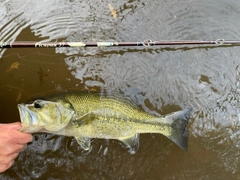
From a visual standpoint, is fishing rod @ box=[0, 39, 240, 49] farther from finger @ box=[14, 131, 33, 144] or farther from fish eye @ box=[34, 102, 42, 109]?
finger @ box=[14, 131, 33, 144]

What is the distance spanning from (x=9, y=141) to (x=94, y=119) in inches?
32.7

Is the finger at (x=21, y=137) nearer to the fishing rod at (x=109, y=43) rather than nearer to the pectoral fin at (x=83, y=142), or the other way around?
the pectoral fin at (x=83, y=142)

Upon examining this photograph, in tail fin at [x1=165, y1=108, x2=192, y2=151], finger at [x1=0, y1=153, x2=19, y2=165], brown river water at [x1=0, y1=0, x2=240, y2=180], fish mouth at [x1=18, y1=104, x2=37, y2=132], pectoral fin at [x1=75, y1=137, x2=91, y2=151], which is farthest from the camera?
brown river water at [x1=0, y1=0, x2=240, y2=180]

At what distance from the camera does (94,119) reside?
3.08 metres

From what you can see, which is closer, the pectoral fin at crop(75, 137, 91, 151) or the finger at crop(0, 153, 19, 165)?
the finger at crop(0, 153, 19, 165)

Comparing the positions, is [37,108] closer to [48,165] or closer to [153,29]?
[48,165]

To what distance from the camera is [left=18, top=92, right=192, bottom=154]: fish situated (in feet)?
9.51

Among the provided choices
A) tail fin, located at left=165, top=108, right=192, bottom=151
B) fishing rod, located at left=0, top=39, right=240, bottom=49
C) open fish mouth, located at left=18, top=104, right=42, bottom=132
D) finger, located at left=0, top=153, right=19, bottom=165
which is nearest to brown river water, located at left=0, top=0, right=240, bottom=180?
fishing rod, located at left=0, top=39, right=240, bottom=49

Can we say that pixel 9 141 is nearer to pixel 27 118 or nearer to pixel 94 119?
pixel 27 118

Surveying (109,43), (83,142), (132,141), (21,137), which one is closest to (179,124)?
(132,141)

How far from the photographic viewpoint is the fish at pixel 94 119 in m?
2.90

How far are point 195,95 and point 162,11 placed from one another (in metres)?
1.16

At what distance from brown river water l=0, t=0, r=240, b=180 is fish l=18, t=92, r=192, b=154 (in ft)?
1.32

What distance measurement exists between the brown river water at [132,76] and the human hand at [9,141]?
0.57 m
